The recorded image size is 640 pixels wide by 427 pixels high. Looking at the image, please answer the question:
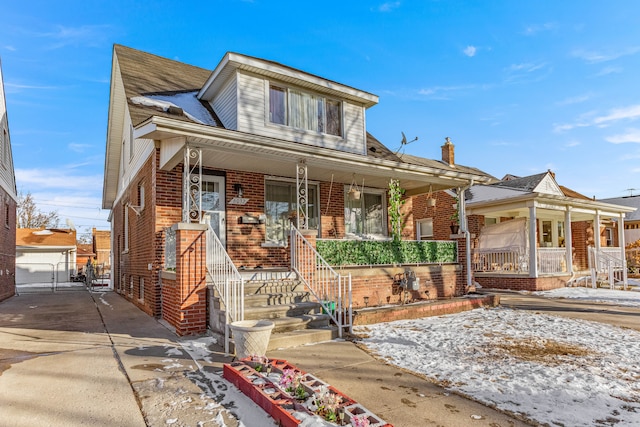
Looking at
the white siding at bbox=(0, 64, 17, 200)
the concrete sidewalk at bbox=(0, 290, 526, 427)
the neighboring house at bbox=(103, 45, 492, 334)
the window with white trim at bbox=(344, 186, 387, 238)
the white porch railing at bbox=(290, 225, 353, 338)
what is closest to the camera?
the concrete sidewalk at bbox=(0, 290, 526, 427)

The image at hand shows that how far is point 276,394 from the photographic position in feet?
11.7

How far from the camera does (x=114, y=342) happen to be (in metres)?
5.94

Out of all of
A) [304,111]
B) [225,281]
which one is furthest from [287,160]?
[225,281]

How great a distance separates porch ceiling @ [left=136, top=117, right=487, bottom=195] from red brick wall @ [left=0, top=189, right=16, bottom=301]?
977 centimetres

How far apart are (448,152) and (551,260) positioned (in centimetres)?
794

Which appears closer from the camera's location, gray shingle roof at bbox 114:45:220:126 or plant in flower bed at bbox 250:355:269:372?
plant in flower bed at bbox 250:355:269:372

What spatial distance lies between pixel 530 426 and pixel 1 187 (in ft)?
53.3

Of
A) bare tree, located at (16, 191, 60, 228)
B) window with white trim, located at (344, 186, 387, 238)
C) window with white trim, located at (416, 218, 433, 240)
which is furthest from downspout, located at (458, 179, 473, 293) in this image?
bare tree, located at (16, 191, 60, 228)

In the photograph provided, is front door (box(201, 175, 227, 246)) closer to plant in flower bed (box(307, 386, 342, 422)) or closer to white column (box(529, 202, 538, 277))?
plant in flower bed (box(307, 386, 342, 422))

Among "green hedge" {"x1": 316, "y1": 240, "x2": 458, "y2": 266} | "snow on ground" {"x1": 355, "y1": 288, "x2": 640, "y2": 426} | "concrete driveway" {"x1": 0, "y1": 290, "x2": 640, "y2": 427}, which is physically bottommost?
"snow on ground" {"x1": 355, "y1": 288, "x2": 640, "y2": 426}

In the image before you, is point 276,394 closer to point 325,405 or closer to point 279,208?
point 325,405

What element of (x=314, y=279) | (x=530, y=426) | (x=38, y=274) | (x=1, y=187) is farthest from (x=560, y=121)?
(x=38, y=274)

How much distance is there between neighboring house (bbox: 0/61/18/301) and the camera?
13.2 meters

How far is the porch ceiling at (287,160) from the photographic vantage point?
6793 mm
